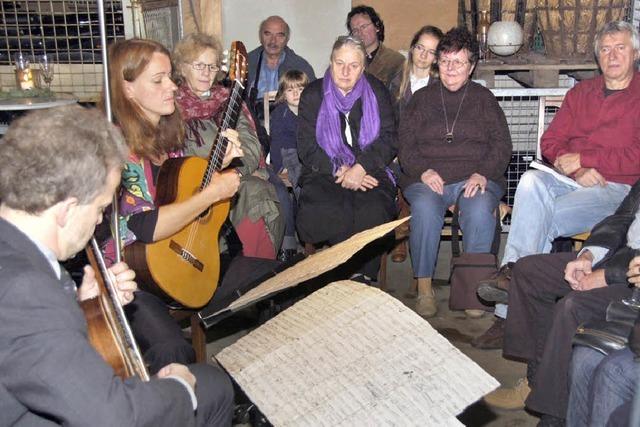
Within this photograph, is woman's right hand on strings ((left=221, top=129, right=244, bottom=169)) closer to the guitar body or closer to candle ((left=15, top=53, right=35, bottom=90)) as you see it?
the guitar body

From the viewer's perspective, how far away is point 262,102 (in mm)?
5527

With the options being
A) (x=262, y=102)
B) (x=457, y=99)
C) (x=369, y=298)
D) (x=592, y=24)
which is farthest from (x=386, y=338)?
(x=592, y=24)

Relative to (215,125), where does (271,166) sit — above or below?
below

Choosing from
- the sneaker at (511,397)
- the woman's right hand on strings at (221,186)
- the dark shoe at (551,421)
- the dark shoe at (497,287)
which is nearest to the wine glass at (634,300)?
the dark shoe at (551,421)

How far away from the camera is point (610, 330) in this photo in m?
2.73

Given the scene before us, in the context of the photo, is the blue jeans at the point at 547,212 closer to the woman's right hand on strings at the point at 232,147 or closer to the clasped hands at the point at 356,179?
the clasped hands at the point at 356,179

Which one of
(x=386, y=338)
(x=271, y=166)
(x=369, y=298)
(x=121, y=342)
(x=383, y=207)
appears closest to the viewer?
(x=121, y=342)

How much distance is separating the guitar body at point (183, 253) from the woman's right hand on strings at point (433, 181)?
141 cm

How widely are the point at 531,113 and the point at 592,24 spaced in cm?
75

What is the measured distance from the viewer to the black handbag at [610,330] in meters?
2.69

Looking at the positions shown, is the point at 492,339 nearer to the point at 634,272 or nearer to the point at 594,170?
the point at 594,170

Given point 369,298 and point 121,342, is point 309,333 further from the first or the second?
point 121,342

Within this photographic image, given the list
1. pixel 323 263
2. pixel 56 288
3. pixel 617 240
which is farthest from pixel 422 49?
pixel 56 288

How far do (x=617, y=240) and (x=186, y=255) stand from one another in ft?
5.68
